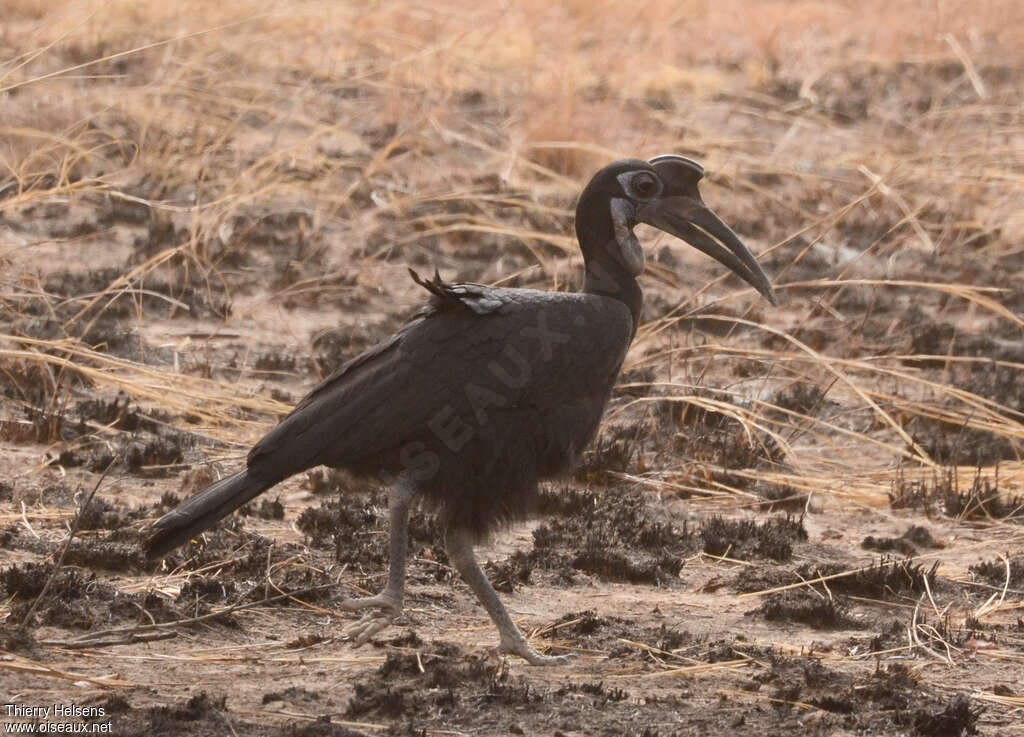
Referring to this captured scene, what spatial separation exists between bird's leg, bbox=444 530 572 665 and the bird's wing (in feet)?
1.46

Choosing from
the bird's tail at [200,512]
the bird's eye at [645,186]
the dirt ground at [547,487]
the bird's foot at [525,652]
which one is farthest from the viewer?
the bird's eye at [645,186]

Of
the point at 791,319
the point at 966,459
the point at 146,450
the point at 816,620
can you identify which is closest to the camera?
the point at 816,620

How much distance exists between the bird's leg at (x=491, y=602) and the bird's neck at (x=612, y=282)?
41.1 inches

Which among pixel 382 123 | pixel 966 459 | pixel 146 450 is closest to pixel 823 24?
pixel 382 123

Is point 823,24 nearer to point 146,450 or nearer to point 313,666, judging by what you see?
point 146,450

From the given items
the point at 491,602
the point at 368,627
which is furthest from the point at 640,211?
the point at 368,627

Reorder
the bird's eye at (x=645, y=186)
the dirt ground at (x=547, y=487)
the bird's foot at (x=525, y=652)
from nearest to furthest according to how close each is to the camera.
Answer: the dirt ground at (x=547, y=487) → the bird's foot at (x=525, y=652) → the bird's eye at (x=645, y=186)

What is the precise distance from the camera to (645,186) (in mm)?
5414

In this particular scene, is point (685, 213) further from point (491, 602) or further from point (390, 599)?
point (390, 599)

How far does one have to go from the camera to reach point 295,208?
461 inches

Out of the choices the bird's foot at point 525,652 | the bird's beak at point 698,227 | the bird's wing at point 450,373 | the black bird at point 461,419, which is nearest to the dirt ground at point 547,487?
the bird's foot at point 525,652

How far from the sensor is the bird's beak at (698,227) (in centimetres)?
546

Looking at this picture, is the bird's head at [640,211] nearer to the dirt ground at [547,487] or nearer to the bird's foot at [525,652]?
the dirt ground at [547,487]

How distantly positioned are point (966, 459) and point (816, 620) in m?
2.57
